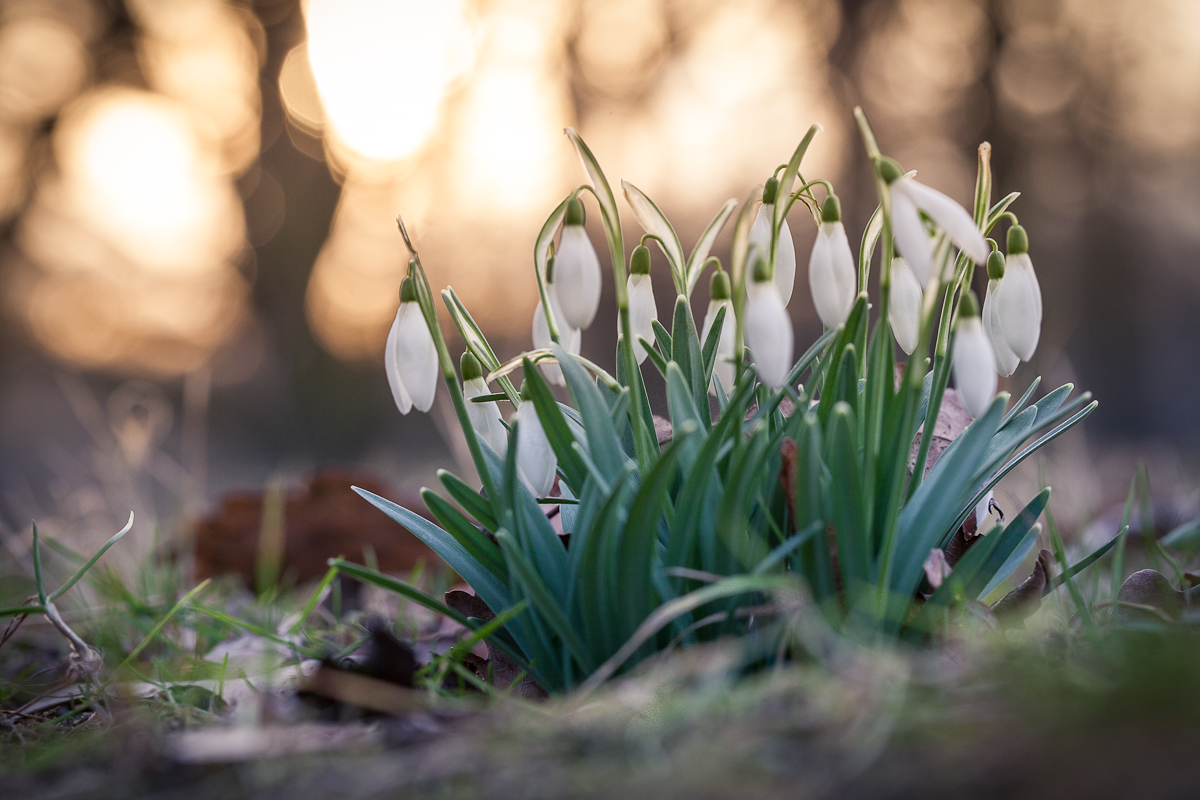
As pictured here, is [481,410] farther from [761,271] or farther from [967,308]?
[967,308]

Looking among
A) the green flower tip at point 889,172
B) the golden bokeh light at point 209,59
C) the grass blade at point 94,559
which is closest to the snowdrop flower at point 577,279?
the green flower tip at point 889,172

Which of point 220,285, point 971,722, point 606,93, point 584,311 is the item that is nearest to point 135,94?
point 220,285

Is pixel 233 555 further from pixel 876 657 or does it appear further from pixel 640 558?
pixel 876 657

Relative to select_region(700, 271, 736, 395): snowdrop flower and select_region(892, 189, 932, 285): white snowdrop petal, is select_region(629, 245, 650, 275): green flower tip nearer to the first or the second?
select_region(700, 271, 736, 395): snowdrop flower

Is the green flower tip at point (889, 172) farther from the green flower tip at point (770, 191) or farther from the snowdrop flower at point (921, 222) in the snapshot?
the green flower tip at point (770, 191)

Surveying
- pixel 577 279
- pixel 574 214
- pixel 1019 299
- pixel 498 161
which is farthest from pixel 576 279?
pixel 498 161
